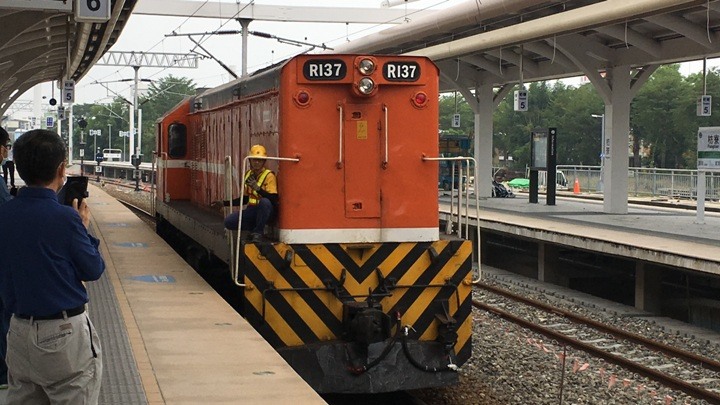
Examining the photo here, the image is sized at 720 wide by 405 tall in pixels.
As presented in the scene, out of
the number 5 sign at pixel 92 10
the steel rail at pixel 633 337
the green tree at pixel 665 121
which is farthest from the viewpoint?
the green tree at pixel 665 121

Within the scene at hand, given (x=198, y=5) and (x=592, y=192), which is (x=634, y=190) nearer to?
(x=592, y=192)

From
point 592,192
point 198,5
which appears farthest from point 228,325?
point 198,5

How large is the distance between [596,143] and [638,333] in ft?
163

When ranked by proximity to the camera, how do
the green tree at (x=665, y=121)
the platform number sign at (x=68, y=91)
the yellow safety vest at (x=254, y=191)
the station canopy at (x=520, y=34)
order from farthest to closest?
1. the green tree at (x=665, y=121)
2. the platform number sign at (x=68, y=91)
3. the station canopy at (x=520, y=34)
4. the yellow safety vest at (x=254, y=191)

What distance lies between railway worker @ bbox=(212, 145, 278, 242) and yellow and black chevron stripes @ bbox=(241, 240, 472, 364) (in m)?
0.41

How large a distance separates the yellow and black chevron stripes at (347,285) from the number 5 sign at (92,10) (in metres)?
5.63

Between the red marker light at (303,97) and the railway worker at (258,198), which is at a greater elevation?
the red marker light at (303,97)

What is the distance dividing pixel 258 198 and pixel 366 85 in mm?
1509

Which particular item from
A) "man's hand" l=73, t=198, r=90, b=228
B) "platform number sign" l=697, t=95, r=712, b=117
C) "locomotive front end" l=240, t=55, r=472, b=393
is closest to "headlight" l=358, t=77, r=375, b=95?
"locomotive front end" l=240, t=55, r=472, b=393

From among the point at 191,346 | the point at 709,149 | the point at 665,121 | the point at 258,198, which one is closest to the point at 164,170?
the point at 258,198

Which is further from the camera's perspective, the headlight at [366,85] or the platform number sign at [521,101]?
the platform number sign at [521,101]

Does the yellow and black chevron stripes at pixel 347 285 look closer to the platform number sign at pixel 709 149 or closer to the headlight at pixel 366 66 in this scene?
the headlight at pixel 366 66

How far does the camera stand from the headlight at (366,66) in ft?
29.8

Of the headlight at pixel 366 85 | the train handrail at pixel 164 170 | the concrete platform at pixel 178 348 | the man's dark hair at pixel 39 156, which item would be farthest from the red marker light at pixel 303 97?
the train handrail at pixel 164 170
